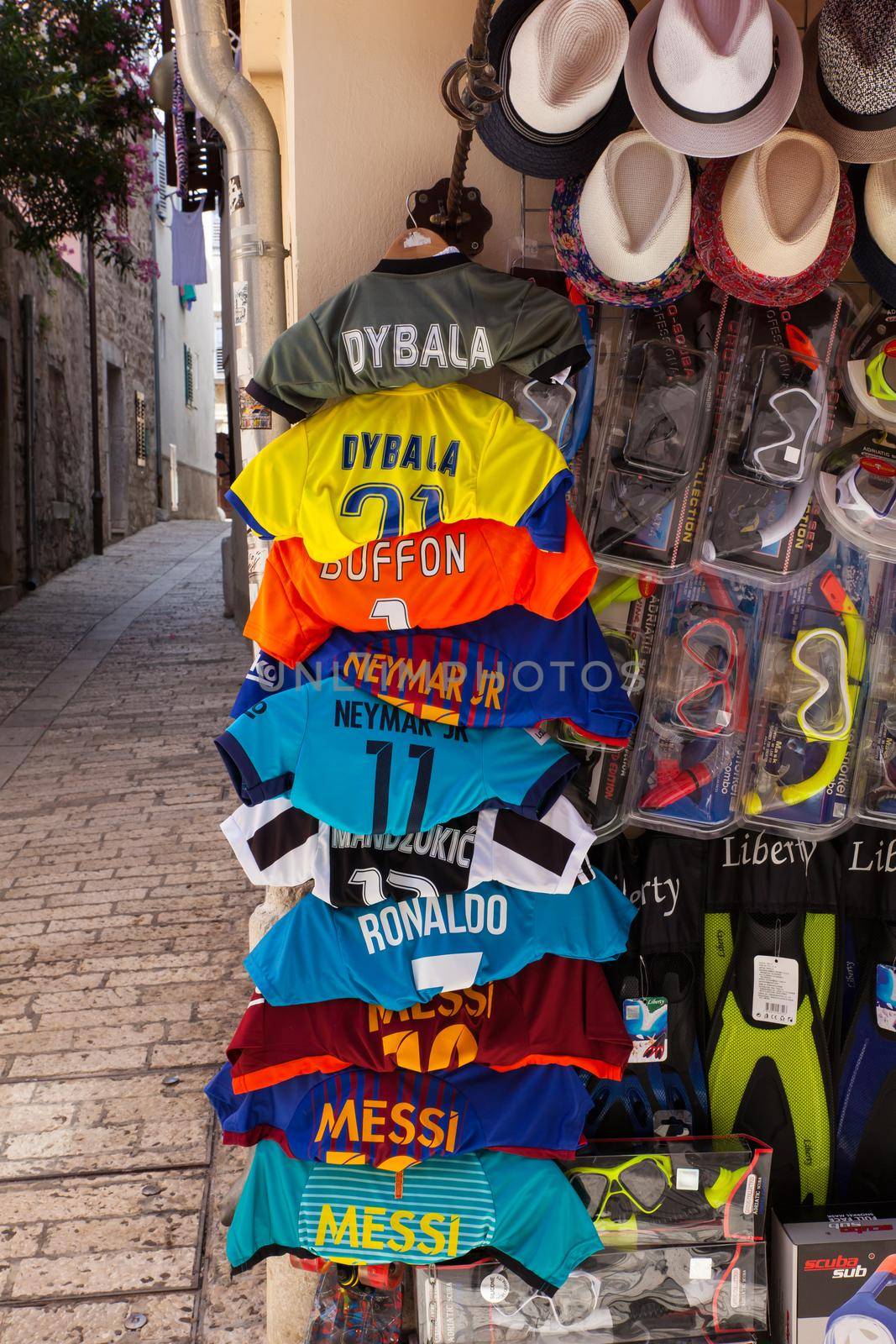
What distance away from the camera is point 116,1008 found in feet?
11.5

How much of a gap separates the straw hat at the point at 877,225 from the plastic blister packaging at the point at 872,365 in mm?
65

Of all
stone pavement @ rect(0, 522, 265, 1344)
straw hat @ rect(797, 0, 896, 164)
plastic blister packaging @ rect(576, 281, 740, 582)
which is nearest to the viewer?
straw hat @ rect(797, 0, 896, 164)

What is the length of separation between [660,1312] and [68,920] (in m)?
2.85

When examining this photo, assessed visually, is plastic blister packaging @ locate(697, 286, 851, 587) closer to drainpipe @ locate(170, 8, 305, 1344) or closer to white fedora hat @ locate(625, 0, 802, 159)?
white fedora hat @ locate(625, 0, 802, 159)

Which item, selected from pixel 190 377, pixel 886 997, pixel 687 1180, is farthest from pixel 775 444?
pixel 190 377

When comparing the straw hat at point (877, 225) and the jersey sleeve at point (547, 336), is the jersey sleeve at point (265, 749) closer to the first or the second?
the jersey sleeve at point (547, 336)

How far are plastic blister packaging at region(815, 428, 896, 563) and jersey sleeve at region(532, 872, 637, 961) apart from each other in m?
0.77

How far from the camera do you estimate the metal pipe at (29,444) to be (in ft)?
35.6

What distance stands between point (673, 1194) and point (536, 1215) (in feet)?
0.92

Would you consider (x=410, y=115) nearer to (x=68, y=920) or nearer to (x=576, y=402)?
(x=576, y=402)

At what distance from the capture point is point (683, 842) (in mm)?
2094

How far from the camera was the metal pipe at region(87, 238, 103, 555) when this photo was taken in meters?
14.1

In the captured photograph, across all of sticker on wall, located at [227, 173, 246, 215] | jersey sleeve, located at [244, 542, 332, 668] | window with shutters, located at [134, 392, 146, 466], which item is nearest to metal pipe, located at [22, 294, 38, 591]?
window with shutters, located at [134, 392, 146, 466]

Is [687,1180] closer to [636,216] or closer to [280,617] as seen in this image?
[280,617]
